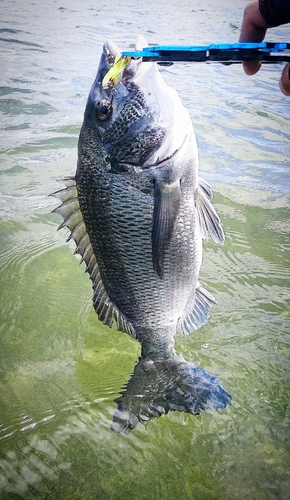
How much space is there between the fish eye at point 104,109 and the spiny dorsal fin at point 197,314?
3.71 feet

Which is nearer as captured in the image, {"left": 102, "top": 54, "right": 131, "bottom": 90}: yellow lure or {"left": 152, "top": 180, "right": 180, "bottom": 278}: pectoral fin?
{"left": 102, "top": 54, "right": 131, "bottom": 90}: yellow lure

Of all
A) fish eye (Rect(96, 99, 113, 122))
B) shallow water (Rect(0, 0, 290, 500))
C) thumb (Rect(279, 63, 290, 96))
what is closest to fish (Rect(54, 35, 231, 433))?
fish eye (Rect(96, 99, 113, 122))

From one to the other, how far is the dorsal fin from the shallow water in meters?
0.53

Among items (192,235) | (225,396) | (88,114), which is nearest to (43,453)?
(225,396)

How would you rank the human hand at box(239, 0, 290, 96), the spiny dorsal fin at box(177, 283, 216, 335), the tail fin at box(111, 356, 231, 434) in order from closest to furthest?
the human hand at box(239, 0, 290, 96) → the tail fin at box(111, 356, 231, 434) → the spiny dorsal fin at box(177, 283, 216, 335)

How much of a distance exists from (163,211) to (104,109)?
0.60m

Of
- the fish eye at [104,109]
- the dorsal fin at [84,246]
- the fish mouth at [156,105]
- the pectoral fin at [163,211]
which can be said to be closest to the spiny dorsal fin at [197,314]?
the dorsal fin at [84,246]

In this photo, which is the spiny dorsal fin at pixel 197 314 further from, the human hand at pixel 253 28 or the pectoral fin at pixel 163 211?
the human hand at pixel 253 28

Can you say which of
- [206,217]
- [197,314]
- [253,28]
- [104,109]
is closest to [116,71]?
[104,109]

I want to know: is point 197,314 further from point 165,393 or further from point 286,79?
point 286,79

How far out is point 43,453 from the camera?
7.29 ft

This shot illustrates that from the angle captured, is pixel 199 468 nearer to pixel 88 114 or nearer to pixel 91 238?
pixel 91 238

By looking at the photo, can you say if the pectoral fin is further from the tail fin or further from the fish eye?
the tail fin

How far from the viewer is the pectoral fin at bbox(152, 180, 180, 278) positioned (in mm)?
1922
